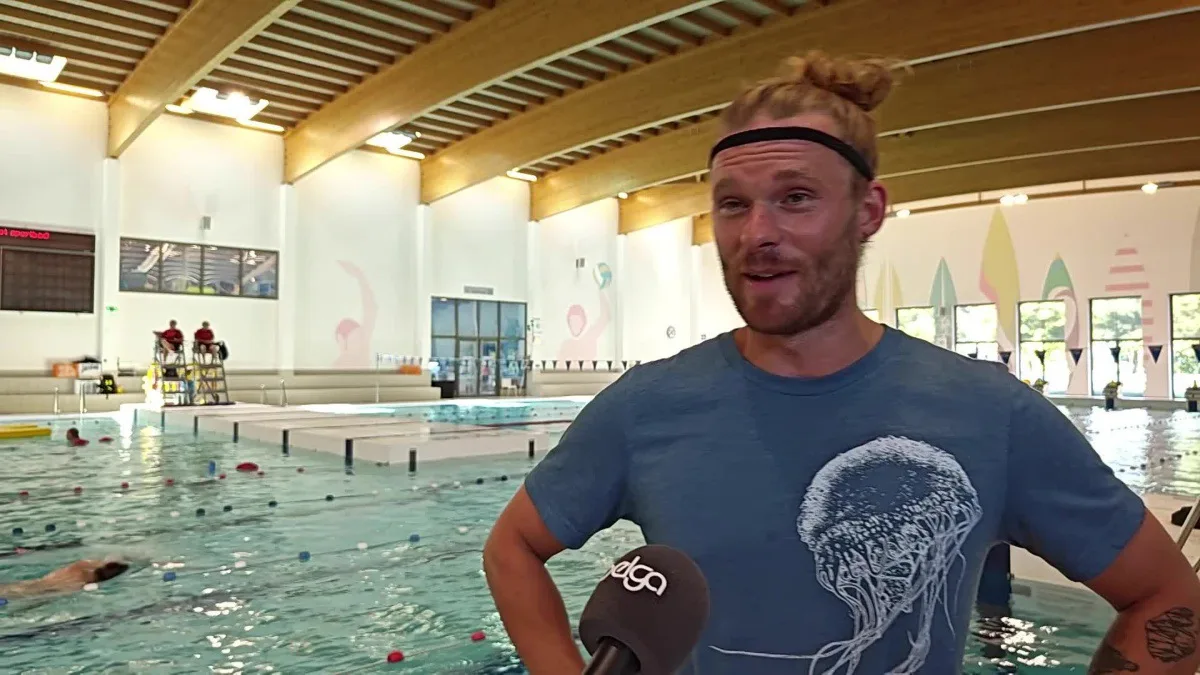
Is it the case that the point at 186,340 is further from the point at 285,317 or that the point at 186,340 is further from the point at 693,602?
the point at 693,602

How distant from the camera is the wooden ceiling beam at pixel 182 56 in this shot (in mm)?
11414

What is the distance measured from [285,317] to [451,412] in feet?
15.2

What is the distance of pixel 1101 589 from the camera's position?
1.12 m

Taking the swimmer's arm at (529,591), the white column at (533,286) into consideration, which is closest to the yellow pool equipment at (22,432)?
the swimmer's arm at (529,591)

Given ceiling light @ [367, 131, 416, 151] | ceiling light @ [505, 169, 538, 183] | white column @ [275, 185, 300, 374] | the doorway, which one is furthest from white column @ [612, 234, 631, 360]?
white column @ [275, 185, 300, 374]

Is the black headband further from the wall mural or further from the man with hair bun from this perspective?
the wall mural

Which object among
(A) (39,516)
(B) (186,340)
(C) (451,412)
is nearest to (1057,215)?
(C) (451,412)

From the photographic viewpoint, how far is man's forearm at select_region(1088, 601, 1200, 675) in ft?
3.40

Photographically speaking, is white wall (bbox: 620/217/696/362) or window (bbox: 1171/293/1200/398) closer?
window (bbox: 1171/293/1200/398)

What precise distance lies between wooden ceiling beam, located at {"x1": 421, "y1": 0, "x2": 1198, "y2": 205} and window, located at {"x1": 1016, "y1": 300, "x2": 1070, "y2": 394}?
9650 mm

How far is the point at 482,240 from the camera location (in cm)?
2164

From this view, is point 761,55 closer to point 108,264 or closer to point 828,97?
point 828,97

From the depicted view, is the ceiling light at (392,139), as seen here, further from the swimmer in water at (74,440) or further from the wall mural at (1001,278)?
the wall mural at (1001,278)

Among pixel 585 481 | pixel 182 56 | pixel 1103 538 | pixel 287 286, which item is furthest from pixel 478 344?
pixel 1103 538
